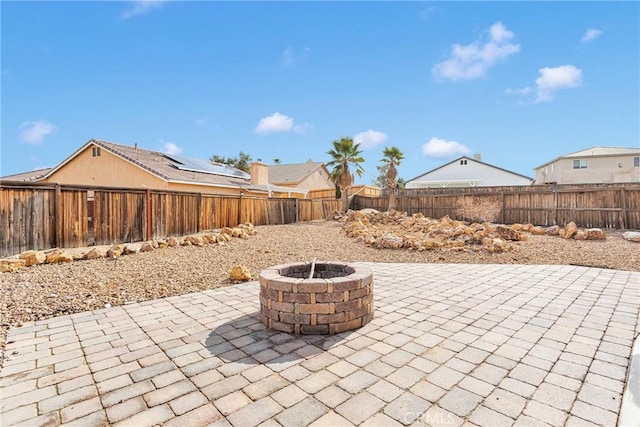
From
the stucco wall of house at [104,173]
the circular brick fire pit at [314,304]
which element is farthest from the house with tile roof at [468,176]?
the circular brick fire pit at [314,304]

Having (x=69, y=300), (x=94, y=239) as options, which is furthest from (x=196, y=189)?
(x=69, y=300)

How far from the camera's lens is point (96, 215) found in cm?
730

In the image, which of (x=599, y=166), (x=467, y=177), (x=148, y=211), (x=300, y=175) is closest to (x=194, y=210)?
(x=148, y=211)

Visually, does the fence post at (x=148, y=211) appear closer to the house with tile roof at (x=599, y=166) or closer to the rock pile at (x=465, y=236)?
the rock pile at (x=465, y=236)

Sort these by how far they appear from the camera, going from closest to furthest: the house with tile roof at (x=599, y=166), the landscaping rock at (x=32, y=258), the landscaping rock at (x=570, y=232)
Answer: the landscaping rock at (x=32, y=258)
the landscaping rock at (x=570, y=232)
the house with tile roof at (x=599, y=166)

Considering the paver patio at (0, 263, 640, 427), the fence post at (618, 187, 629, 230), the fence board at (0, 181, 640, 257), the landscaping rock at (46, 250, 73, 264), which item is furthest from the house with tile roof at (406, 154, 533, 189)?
the landscaping rock at (46, 250, 73, 264)

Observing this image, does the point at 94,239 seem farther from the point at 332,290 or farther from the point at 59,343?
the point at 332,290

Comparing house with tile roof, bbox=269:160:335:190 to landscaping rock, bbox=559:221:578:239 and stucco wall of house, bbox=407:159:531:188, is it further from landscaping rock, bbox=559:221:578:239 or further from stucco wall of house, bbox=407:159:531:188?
landscaping rock, bbox=559:221:578:239

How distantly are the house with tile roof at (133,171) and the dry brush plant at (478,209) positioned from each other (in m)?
11.7

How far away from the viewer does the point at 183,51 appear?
9672 millimetres

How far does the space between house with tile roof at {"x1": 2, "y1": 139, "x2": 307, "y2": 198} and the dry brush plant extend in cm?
1169

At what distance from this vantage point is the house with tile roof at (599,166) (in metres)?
22.5

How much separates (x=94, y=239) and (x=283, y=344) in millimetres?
6910

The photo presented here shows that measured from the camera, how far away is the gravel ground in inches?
163
